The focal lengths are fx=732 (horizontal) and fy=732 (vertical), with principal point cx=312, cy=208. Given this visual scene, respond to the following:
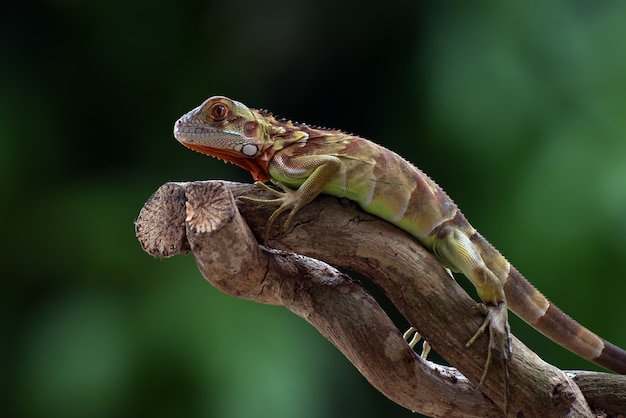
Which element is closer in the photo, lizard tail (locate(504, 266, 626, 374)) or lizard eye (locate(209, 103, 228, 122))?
lizard eye (locate(209, 103, 228, 122))

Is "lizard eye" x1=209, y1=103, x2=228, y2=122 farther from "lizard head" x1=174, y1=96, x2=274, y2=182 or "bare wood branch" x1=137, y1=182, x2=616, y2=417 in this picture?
"bare wood branch" x1=137, y1=182, x2=616, y2=417

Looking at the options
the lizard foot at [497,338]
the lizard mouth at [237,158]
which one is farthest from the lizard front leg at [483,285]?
the lizard mouth at [237,158]

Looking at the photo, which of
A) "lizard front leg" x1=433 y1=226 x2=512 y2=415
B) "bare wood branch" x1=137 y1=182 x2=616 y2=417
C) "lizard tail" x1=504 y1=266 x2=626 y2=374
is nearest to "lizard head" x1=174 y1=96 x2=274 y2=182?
"bare wood branch" x1=137 y1=182 x2=616 y2=417

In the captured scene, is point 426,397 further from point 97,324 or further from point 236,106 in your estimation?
point 97,324

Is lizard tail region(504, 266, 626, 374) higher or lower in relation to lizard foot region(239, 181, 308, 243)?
lower

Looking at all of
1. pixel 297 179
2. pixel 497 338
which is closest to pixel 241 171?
pixel 297 179

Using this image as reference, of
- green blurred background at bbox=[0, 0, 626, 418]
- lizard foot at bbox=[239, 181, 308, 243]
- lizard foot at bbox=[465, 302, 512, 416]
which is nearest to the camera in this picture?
lizard foot at bbox=[239, 181, 308, 243]

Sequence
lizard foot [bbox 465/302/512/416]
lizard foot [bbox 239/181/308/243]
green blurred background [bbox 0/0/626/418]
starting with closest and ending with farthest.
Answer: lizard foot [bbox 239/181/308/243], lizard foot [bbox 465/302/512/416], green blurred background [bbox 0/0/626/418]
